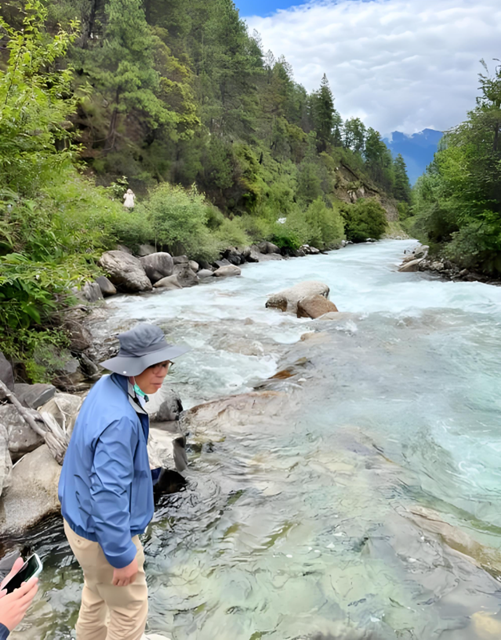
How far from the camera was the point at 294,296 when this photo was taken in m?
13.6

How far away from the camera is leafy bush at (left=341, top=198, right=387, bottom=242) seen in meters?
55.2

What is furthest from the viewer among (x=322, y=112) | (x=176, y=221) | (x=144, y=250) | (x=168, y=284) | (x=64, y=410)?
(x=322, y=112)

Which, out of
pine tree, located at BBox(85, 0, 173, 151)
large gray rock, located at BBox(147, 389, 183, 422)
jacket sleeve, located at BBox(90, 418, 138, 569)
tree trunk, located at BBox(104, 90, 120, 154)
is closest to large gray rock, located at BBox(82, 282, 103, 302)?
large gray rock, located at BBox(147, 389, 183, 422)

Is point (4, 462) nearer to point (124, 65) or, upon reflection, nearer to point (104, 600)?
point (104, 600)

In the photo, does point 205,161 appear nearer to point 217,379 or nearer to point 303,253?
point 303,253

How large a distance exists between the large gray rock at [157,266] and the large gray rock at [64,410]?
13230 mm

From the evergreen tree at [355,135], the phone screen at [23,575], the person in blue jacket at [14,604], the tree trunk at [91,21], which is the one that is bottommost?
the person in blue jacket at [14,604]

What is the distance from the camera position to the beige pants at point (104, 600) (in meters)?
2.21

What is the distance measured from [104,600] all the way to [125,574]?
0.43 metres

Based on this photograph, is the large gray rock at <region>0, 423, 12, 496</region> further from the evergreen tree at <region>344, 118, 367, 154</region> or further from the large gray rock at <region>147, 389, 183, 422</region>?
the evergreen tree at <region>344, 118, 367, 154</region>

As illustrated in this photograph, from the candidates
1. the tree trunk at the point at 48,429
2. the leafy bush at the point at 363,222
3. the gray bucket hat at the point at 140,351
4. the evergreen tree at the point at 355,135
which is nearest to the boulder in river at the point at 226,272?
the tree trunk at the point at 48,429

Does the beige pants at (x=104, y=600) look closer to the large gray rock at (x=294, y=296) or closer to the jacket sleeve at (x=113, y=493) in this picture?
the jacket sleeve at (x=113, y=493)

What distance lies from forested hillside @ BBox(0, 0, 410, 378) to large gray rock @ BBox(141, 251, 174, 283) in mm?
1785

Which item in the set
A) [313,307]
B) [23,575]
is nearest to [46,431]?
[23,575]
